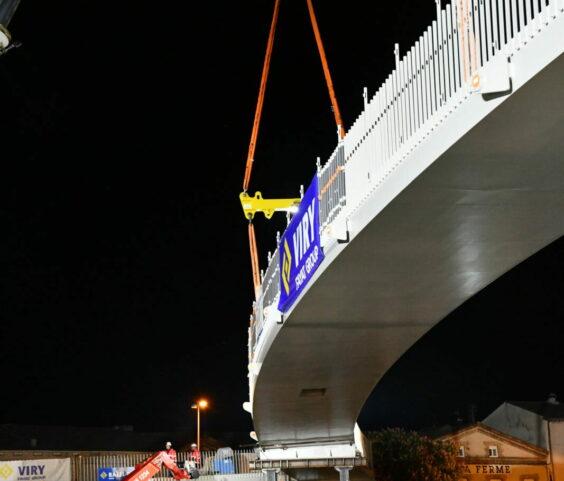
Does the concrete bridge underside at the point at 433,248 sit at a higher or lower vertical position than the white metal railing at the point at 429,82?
lower

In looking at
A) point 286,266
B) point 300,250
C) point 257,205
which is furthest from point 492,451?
point 300,250

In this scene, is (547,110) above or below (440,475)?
above

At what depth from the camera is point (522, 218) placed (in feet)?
39.6

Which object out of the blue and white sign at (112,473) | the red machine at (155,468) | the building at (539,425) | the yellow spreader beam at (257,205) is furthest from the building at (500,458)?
the red machine at (155,468)

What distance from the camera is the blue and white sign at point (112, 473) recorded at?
2805 cm

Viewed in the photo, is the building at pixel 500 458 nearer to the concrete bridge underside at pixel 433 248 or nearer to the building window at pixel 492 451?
the building window at pixel 492 451

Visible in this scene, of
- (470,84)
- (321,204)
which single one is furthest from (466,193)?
(321,204)

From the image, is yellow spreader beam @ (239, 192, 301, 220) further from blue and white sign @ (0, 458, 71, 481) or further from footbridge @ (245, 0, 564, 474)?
footbridge @ (245, 0, 564, 474)

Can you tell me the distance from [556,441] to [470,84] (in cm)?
6126

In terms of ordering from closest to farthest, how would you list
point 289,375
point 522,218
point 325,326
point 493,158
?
point 493,158 → point 522,218 → point 325,326 → point 289,375

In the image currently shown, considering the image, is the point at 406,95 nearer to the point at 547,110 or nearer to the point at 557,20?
the point at 547,110

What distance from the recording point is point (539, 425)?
6619 cm

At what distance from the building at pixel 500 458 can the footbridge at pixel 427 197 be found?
1843 inches

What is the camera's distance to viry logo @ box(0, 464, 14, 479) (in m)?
25.3
